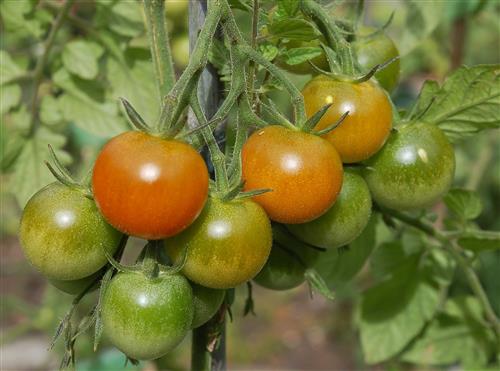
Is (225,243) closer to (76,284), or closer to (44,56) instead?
(76,284)

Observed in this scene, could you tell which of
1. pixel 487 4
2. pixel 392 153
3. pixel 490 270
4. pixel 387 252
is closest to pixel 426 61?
pixel 490 270

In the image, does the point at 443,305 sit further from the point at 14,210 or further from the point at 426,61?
the point at 14,210

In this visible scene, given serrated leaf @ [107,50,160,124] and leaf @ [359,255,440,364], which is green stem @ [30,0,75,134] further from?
leaf @ [359,255,440,364]

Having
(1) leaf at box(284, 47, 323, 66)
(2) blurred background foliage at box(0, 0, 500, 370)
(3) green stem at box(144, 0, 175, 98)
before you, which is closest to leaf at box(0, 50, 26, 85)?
(2) blurred background foliage at box(0, 0, 500, 370)

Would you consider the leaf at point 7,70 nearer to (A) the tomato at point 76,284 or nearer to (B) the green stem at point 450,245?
(A) the tomato at point 76,284

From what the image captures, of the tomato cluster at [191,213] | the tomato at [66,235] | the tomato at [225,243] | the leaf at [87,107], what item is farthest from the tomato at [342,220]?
the leaf at [87,107]

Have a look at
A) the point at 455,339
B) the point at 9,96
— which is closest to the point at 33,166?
the point at 9,96
